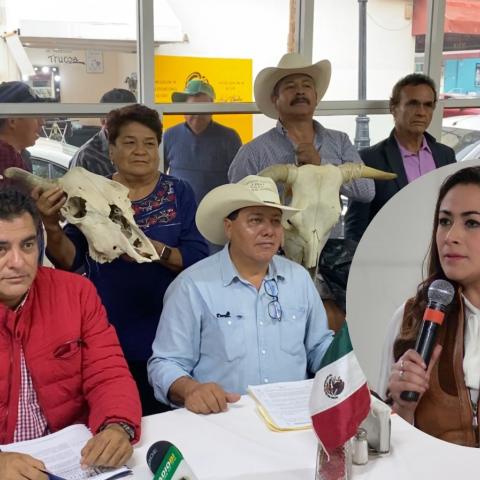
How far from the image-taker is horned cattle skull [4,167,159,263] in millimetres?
1859

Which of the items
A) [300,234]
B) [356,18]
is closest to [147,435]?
[300,234]

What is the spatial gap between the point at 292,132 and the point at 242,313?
99 centimetres

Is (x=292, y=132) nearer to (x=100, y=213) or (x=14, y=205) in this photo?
(x=100, y=213)

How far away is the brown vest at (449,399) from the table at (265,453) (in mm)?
371

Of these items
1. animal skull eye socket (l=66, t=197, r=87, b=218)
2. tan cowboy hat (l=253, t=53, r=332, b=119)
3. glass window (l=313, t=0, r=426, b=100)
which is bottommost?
animal skull eye socket (l=66, t=197, r=87, b=218)

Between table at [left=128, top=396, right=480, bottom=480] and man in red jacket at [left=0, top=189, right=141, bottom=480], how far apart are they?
0.33ft

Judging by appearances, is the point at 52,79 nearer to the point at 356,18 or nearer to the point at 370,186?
the point at 370,186

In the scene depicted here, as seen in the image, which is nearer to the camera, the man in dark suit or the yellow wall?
the man in dark suit

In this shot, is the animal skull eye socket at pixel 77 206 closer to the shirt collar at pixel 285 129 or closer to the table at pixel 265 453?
the table at pixel 265 453

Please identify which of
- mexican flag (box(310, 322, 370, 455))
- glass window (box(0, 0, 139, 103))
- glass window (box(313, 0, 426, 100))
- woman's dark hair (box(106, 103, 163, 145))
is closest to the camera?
mexican flag (box(310, 322, 370, 455))

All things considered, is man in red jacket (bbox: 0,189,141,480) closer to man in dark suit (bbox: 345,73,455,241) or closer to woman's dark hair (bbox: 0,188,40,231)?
woman's dark hair (bbox: 0,188,40,231)

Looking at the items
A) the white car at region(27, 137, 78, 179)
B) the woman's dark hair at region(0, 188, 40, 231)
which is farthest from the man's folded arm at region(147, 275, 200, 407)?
the white car at region(27, 137, 78, 179)

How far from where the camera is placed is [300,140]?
8.29ft

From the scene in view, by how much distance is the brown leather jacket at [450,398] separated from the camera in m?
0.75
